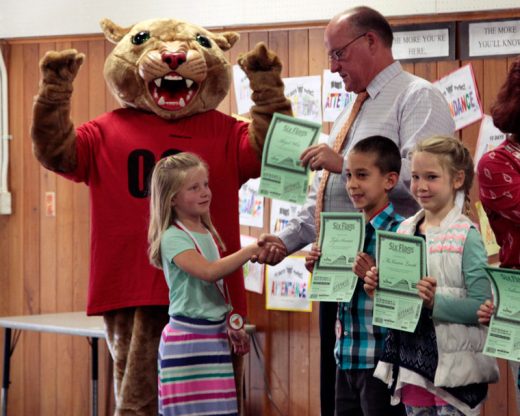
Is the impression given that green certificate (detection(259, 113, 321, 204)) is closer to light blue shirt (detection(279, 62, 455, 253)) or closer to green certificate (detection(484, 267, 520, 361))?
light blue shirt (detection(279, 62, 455, 253))

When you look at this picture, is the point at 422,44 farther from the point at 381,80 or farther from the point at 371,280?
the point at 371,280

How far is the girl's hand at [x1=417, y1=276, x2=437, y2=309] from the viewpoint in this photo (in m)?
2.16

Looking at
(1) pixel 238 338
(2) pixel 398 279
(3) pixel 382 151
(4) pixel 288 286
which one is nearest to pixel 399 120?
(3) pixel 382 151

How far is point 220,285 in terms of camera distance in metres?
2.77

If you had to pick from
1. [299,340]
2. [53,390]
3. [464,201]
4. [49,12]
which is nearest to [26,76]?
[49,12]

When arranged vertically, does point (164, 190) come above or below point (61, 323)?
above

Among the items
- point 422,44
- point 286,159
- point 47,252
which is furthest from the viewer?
point 47,252

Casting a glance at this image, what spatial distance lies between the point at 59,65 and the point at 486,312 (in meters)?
1.60

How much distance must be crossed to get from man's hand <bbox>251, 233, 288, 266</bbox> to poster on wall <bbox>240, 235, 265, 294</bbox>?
1.62 metres

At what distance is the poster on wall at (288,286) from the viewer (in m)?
4.23

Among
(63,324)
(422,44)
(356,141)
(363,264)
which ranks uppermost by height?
(422,44)

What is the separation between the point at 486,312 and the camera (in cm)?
211

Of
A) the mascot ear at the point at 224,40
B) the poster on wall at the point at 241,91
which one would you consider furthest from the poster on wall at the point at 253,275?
the mascot ear at the point at 224,40

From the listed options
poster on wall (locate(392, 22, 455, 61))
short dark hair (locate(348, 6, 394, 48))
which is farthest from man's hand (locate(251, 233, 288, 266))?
poster on wall (locate(392, 22, 455, 61))
